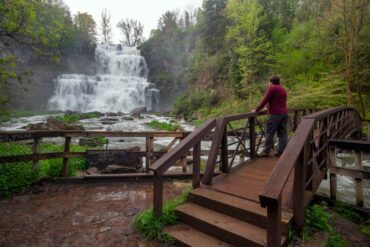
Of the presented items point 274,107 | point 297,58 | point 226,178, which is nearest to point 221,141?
point 226,178

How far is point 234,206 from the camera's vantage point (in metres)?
3.62

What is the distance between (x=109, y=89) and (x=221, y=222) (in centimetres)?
4161

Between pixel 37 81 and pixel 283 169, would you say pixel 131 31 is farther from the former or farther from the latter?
pixel 283 169

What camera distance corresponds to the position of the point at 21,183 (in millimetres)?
5398

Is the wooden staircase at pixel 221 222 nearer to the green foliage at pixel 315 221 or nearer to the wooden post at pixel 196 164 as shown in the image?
the wooden post at pixel 196 164

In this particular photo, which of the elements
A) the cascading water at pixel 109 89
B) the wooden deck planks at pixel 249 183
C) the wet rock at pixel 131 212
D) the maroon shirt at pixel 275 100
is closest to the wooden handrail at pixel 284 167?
the wooden deck planks at pixel 249 183

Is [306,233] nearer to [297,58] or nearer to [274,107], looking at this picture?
[274,107]

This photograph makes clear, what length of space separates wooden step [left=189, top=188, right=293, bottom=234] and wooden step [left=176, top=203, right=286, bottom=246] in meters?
0.07

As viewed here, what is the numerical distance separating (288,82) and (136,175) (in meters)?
17.3

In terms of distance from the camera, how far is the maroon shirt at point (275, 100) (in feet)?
17.7

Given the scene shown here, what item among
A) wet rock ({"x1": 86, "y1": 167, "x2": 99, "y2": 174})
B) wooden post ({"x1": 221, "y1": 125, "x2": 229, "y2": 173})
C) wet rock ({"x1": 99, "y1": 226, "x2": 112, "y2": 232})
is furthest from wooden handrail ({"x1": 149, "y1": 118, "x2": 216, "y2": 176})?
wet rock ({"x1": 86, "y1": 167, "x2": 99, "y2": 174})

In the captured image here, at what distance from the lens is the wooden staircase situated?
3164 mm

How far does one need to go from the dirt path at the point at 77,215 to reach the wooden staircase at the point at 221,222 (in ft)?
1.73

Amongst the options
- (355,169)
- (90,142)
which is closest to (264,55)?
(90,142)
